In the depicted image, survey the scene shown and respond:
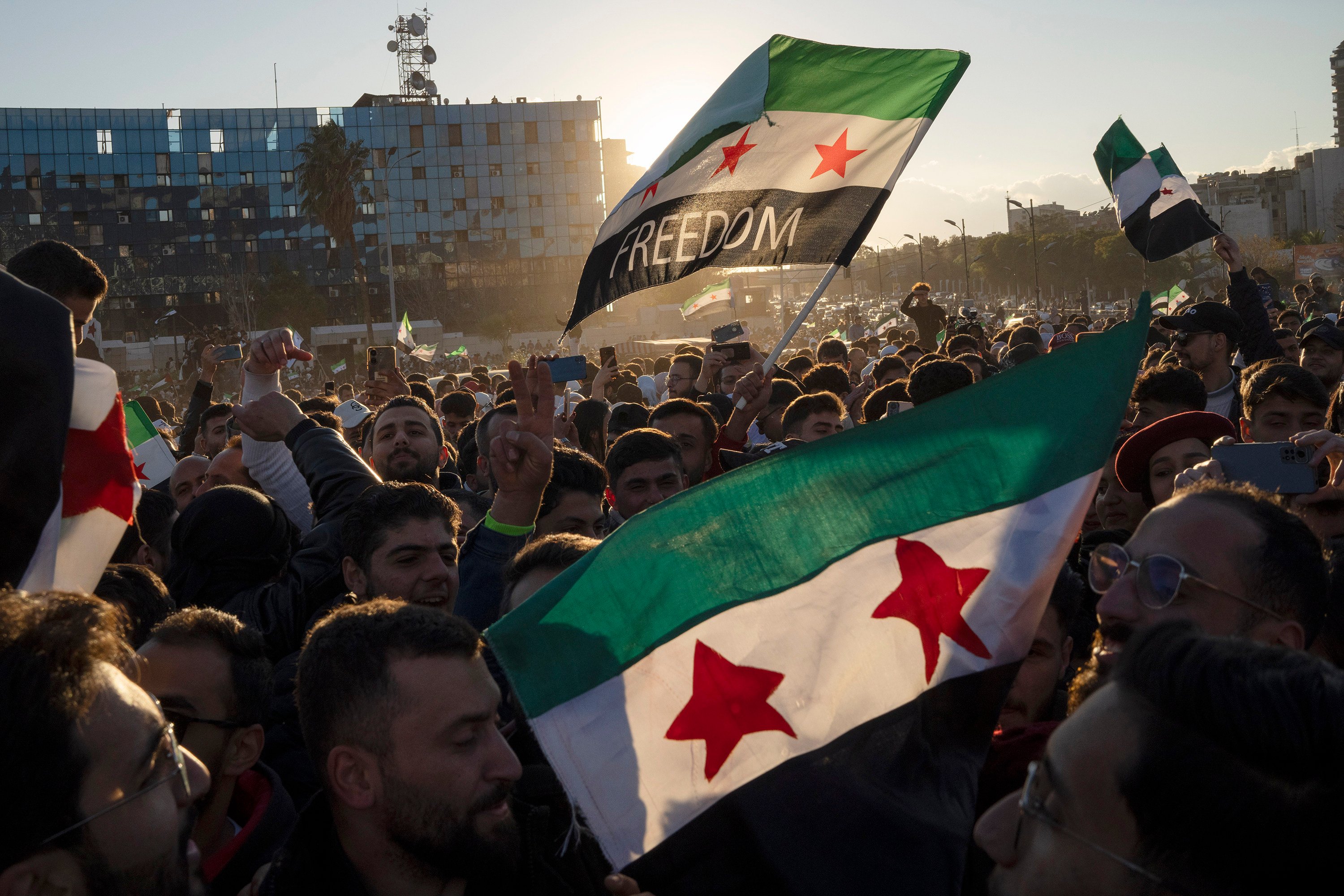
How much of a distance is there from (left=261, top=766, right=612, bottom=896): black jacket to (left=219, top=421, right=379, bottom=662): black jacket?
1.49 m

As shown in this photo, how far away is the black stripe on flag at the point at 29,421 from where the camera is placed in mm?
2123

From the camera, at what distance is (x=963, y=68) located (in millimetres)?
5367

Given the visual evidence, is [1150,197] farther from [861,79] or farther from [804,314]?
[804,314]

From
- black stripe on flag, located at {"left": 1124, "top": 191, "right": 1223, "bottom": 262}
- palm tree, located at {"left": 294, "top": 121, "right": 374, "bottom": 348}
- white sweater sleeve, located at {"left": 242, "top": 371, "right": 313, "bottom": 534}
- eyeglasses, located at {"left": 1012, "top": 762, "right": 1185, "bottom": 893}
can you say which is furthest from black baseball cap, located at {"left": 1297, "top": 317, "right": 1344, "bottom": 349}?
palm tree, located at {"left": 294, "top": 121, "right": 374, "bottom": 348}

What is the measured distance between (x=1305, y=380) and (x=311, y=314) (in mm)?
81952

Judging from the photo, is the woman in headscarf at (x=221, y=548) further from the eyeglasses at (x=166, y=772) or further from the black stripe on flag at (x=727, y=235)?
the eyeglasses at (x=166, y=772)

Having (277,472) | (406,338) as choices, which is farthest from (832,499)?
(406,338)

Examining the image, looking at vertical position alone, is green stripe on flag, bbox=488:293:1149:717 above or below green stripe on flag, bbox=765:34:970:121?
below

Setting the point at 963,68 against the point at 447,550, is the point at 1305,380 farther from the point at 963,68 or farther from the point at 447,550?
the point at 447,550

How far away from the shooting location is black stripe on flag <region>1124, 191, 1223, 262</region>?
9.16 metres

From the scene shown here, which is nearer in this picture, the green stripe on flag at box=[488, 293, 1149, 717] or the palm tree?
the green stripe on flag at box=[488, 293, 1149, 717]

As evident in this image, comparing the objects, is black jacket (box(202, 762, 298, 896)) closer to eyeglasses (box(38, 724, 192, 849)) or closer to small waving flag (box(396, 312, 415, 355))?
eyeglasses (box(38, 724, 192, 849))

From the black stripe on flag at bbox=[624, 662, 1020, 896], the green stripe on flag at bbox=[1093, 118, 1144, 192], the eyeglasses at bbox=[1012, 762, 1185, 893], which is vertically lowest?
the black stripe on flag at bbox=[624, 662, 1020, 896]

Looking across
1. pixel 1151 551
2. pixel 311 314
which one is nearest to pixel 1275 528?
pixel 1151 551
